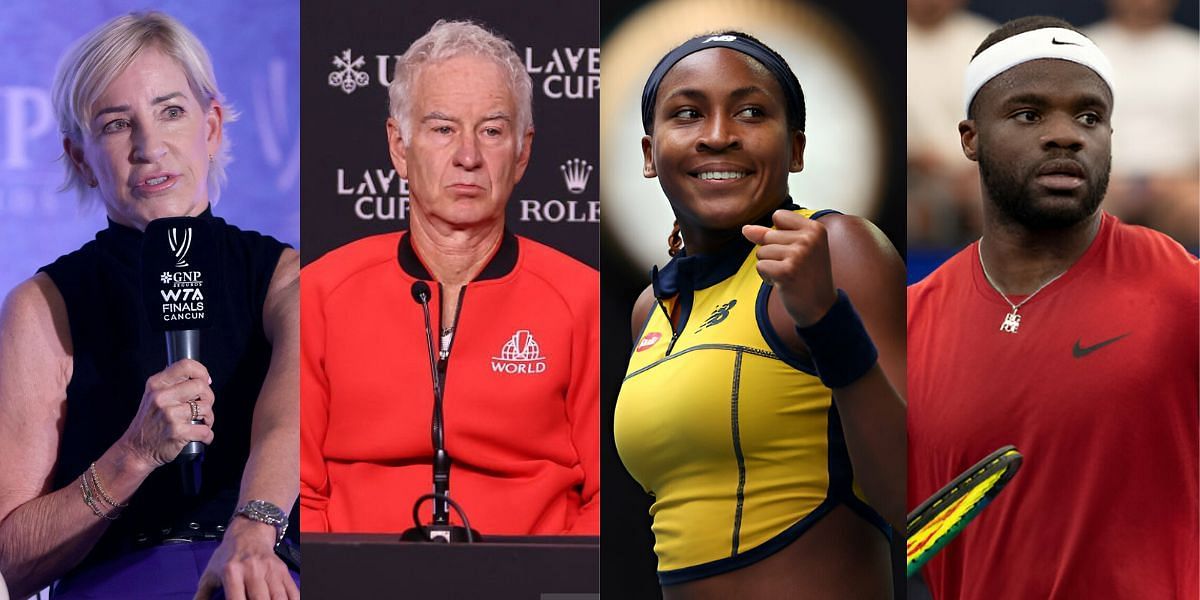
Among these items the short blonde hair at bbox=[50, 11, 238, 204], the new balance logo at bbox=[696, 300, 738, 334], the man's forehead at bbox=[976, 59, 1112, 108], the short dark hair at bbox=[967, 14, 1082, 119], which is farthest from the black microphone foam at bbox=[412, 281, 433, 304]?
the man's forehead at bbox=[976, 59, 1112, 108]

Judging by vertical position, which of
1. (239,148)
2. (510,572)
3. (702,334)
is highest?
(239,148)

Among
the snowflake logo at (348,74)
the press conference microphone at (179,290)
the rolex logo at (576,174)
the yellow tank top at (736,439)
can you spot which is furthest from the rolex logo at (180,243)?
the yellow tank top at (736,439)

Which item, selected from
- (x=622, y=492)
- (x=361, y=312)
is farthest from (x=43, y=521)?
(x=622, y=492)

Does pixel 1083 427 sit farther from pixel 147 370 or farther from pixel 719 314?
pixel 147 370

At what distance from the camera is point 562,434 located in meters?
3.95

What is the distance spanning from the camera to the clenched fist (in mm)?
3500

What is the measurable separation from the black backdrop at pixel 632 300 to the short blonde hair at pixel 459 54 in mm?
317

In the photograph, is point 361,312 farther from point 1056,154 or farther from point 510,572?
point 1056,154

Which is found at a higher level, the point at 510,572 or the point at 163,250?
the point at 163,250

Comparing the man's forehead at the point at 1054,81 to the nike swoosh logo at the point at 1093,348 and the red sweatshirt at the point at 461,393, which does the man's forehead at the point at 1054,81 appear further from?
the red sweatshirt at the point at 461,393

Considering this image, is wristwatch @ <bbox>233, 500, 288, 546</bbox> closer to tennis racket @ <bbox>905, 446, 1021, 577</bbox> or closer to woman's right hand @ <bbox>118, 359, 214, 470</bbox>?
woman's right hand @ <bbox>118, 359, 214, 470</bbox>

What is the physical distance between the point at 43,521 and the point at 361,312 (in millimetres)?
1234

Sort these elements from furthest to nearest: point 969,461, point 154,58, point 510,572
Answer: point 154,58 → point 510,572 → point 969,461

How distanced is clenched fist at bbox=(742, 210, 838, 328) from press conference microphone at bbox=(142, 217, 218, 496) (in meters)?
1.79
